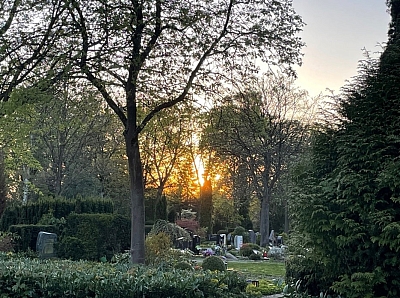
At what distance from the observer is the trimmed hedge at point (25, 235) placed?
16.0 m

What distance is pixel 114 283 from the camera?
19.3 ft

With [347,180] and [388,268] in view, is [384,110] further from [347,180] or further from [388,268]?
[388,268]

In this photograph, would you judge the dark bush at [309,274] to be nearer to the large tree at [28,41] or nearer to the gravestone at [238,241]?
the large tree at [28,41]

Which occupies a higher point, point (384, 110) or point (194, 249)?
point (384, 110)

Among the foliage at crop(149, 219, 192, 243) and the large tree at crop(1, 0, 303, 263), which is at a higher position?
the large tree at crop(1, 0, 303, 263)

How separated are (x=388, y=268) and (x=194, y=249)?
55.1 ft

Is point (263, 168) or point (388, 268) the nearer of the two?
point (388, 268)

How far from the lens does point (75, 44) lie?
9.04m

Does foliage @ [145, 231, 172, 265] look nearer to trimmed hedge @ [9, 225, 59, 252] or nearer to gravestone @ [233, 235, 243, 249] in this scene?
trimmed hedge @ [9, 225, 59, 252]

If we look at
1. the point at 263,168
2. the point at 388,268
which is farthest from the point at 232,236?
the point at 388,268

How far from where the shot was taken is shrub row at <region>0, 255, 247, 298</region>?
5816 mm

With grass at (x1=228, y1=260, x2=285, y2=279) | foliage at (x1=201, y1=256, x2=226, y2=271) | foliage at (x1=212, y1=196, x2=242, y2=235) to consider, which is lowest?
grass at (x1=228, y1=260, x2=285, y2=279)

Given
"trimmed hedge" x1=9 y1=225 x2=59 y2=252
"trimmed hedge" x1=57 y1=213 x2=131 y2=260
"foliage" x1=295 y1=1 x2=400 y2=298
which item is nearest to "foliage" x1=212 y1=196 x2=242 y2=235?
"trimmed hedge" x1=57 y1=213 x2=131 y2=260

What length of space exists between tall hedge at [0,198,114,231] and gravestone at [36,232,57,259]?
8.42 ft
